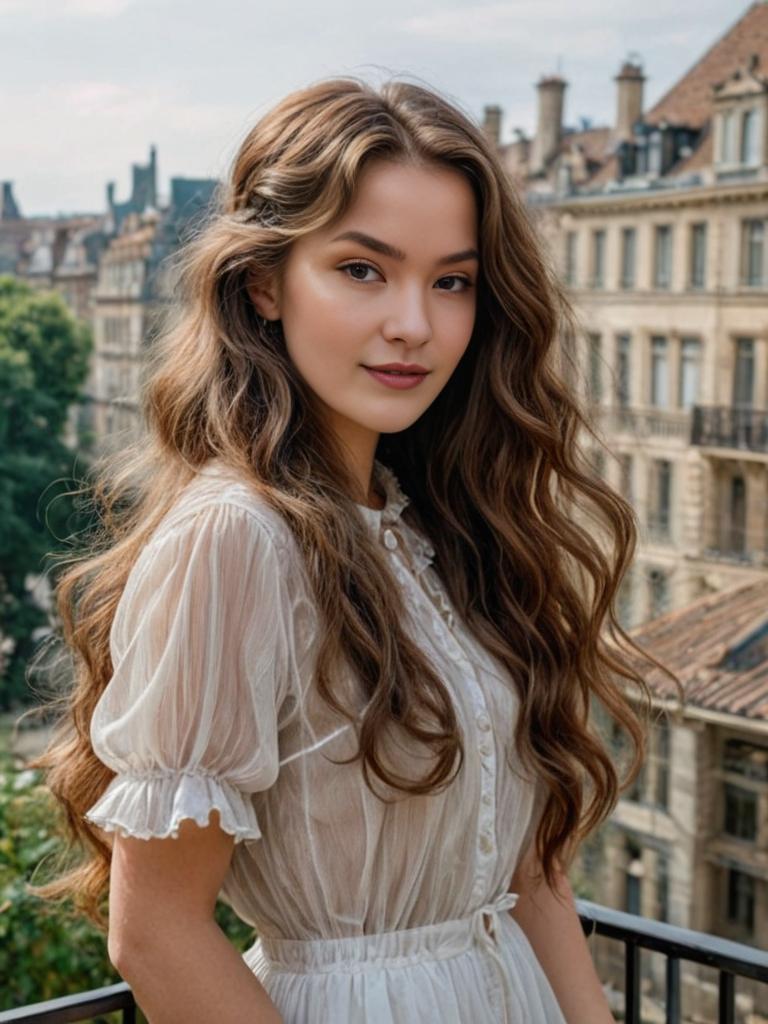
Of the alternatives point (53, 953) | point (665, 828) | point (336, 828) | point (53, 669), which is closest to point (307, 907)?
point (336, 828)

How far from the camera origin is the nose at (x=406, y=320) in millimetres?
668

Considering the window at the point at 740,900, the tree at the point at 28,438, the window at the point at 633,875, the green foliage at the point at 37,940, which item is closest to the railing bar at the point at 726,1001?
the green foliage at the point at 37,940

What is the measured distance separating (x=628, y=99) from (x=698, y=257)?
0.93m

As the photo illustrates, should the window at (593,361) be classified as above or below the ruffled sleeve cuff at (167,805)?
above

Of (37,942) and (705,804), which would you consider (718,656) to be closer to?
(705,804)

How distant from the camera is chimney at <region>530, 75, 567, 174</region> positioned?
6.65 meters

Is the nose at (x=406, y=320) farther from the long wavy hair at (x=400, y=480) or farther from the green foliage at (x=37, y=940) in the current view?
the green foliage at (x=37, y=940)

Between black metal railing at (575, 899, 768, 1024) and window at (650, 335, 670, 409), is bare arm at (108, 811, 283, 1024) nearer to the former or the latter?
black metal railing at (575, 899, 768, 1024)

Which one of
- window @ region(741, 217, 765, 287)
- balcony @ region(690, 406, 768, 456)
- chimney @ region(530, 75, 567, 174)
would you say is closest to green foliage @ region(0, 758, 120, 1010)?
balcony @ region(690, 406, 768, 456)

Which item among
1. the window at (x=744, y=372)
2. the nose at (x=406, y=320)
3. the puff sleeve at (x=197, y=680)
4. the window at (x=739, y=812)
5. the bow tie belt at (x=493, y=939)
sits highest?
the window at (x=744, y=372)

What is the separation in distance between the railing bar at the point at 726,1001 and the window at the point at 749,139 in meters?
4.89

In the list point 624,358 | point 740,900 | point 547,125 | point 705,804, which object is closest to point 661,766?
point 705,804

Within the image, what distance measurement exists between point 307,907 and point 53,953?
1065 mm

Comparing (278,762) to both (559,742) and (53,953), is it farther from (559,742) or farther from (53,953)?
(53,953)
